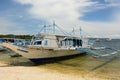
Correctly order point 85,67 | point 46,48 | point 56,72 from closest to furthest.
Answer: point 56,72 → point 85,67 → point 46,48

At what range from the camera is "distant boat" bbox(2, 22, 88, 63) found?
2059cm

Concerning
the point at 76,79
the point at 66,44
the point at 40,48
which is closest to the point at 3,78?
the point at 76,79

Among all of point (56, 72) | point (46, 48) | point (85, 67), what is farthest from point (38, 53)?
point (85, 67)

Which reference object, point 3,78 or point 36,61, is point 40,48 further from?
point 3,78

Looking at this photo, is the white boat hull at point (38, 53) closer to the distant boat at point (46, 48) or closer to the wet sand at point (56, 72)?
the distant boat at point (46, 48)

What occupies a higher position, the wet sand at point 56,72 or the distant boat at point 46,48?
the distant boat at point 46,48

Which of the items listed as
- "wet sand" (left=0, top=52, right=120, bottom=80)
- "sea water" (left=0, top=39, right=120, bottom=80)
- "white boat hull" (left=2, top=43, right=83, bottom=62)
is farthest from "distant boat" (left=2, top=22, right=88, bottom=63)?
"wet sand" (left=0, top=52, right=120, bottom=80)

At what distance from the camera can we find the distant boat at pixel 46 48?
67.6 feet

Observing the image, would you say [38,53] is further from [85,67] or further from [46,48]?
[85,67]

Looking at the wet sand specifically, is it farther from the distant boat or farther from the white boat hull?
the distant boat

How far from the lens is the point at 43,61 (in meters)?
22.4

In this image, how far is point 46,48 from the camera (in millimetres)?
21734

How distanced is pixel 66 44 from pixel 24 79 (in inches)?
548

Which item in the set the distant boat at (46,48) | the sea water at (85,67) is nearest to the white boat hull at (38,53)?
the distant boat at (46,48)
